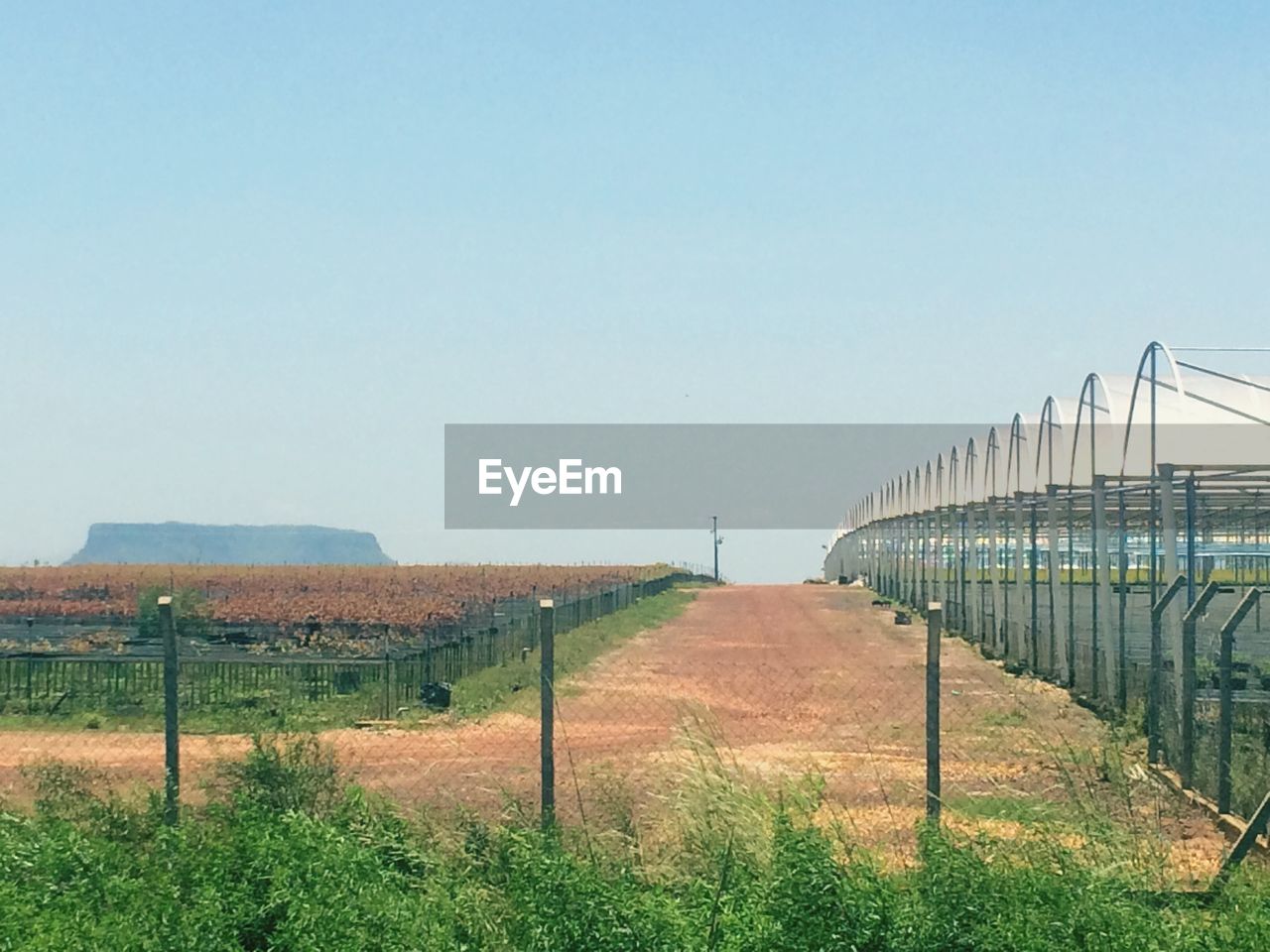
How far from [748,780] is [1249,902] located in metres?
2.66

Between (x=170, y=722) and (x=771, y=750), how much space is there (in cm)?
848

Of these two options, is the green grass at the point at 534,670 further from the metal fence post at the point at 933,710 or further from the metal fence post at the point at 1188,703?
the metal fence post at the point at 933,710

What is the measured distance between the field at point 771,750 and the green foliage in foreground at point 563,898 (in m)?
0.54

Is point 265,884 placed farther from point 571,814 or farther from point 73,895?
point 571,814

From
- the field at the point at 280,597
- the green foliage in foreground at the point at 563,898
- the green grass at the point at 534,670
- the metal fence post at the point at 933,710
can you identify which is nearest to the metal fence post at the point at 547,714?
the green foliage in foreground at the point at 563,898

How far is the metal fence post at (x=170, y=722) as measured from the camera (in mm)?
8320

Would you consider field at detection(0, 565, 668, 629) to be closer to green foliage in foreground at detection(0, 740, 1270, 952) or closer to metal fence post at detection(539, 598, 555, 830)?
metal fence post at detection(539, 598, 555, 830)

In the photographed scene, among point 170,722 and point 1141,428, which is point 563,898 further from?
point 1141,428

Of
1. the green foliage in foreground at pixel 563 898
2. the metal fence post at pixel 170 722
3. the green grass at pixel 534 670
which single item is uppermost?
the metal fence post at pixel 170 722

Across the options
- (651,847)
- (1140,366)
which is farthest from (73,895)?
(1140,366)

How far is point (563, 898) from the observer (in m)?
6.74

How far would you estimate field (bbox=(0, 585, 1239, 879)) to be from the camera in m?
8.68

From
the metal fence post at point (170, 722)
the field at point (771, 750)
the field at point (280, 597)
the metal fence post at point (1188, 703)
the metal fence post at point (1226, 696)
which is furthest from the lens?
the field at point (280, 597)

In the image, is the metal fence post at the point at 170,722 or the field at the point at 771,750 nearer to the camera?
the metal fence post at the point at 170,722
